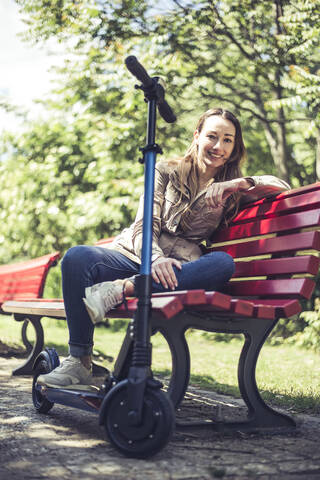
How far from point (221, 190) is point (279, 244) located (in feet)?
1.29

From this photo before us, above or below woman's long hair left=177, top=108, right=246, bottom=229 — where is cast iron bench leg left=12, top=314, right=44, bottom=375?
below

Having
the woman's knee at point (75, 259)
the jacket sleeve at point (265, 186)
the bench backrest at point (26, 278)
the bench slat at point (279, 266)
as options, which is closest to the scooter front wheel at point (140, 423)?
the woman's knee at point (75, 259)

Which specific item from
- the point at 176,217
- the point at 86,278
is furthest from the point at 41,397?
the point at 176,217

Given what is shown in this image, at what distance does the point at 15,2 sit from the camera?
27.7 ft

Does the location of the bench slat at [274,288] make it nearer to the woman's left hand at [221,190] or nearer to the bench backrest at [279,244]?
the bench backrest at [279,244]

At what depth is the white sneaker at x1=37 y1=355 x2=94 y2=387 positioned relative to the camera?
2875 millimetres

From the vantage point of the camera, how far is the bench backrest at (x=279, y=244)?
2836 millimetres

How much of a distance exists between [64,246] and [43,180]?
119 centimetres

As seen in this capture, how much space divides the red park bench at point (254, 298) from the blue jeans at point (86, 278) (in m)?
0.13

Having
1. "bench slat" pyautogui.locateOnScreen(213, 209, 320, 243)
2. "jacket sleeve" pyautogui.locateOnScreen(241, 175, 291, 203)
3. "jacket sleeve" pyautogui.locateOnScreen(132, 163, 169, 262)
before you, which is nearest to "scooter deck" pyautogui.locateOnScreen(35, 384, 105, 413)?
"jacket sleeve" pyautogui.locateOnScreen(132, 163, 169, 262)

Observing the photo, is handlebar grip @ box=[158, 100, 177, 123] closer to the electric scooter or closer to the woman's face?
the electric scooter

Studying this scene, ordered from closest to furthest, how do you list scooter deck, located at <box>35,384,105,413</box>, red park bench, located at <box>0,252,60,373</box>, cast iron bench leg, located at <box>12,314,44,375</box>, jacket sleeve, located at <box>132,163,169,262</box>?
scooter deck, located at <box>35,384,105,413</box> → jacket sleeve, located at <box>132,163,169,262</box> → cast iron bench leg, located at <box>12,314,44,375</box> → red park bench, located at <box>0,252,60,373</box>

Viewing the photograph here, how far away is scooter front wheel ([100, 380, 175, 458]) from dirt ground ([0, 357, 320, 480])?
55 mm

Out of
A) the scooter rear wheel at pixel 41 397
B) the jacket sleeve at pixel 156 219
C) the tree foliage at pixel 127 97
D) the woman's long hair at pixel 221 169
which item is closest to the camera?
the jacket sleeve at pixel 156 219
